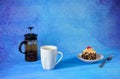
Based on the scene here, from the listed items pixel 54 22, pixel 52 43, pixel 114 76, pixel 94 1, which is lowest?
pixel 114 76

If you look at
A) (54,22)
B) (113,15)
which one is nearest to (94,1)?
(113,15)

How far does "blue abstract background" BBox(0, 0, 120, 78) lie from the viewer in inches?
47.6

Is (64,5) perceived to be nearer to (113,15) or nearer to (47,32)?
(47,32)

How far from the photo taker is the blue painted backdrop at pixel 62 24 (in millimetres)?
1209

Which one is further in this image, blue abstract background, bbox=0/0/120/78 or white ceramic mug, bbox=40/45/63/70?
blue abstract background, bbox=0/0/120/78

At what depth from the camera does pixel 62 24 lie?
1.29 meters

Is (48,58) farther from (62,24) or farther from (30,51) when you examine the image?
(62,24)

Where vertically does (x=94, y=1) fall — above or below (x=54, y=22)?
above

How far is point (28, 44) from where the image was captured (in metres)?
1.19

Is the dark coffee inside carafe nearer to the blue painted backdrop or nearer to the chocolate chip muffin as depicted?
the blue painted backdrop

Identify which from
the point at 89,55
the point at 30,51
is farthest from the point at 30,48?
the point at 89,55

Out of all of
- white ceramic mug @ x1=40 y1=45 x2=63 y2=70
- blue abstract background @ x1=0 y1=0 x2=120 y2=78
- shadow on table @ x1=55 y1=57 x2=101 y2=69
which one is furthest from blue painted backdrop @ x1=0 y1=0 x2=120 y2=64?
white ceramic mug @ x1=40 y1=45 x2=63 y2=70

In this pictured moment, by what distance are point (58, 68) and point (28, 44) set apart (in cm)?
21

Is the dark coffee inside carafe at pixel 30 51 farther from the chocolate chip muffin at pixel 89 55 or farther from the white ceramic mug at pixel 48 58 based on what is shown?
the chocolate chip muffin at pixel 89 55
